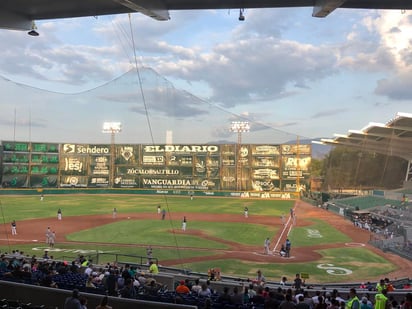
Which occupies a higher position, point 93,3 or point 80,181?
point 93,3

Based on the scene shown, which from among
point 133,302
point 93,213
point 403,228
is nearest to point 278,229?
point 403,228

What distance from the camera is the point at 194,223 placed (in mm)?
38531

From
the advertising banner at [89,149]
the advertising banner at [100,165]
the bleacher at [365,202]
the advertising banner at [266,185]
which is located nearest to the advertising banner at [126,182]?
the advertising banner at [100,165]

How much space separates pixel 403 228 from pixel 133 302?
26.5m

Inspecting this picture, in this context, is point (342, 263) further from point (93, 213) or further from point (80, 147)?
point (80, 147)

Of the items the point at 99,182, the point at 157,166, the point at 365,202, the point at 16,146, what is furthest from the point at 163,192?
the point at 365,202

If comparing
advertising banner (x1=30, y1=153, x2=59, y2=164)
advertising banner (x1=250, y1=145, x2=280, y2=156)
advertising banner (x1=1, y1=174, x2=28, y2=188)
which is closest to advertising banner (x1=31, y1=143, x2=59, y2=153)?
advertising banner (x1=30, y1=153, x2=59, y2=164)

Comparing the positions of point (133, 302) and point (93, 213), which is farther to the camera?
point (93, 213)

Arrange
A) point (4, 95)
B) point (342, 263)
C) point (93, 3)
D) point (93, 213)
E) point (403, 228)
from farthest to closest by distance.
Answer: point (4, 95)
point (93, 213)
point (403, 228)
point (342, 263)
point (93, 3)

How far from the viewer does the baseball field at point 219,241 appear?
2219cm

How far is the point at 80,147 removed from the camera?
77.4 meters

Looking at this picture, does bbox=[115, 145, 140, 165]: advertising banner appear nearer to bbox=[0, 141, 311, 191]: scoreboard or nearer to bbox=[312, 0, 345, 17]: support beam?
bbox=[0, 141, 311, 191]: scoreboard

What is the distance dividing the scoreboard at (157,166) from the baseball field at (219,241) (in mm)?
22239

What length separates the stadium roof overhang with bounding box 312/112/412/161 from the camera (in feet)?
128
